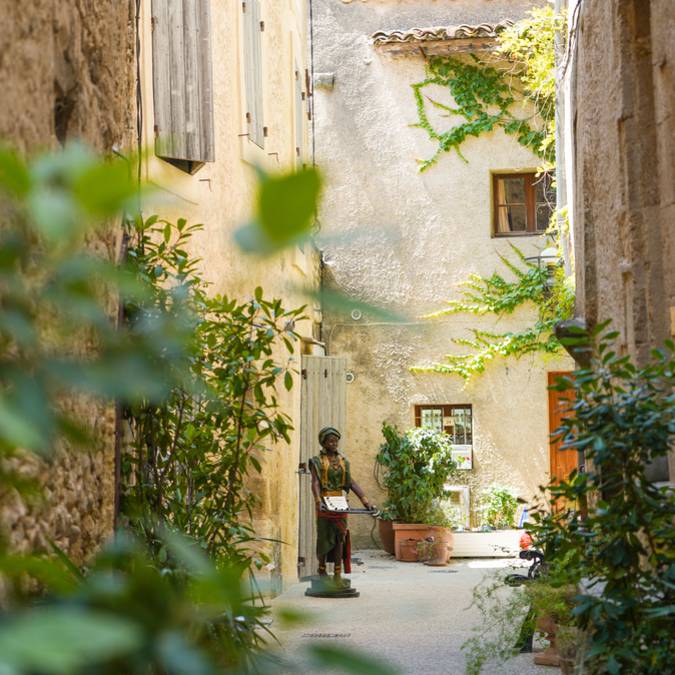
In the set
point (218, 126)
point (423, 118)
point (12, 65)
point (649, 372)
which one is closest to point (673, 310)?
point (649, 372)

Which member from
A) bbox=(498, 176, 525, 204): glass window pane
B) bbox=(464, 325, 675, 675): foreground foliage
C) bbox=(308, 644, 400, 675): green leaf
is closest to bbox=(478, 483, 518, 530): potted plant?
bbox=(498, 176, 525, 204): glass window pane

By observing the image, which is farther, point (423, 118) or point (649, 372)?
point (423, 118)

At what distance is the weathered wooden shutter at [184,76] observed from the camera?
8.17 metres

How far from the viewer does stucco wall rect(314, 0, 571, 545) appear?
55.3ft

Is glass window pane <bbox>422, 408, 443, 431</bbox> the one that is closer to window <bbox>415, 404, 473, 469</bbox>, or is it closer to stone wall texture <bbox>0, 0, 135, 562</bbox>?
window <bbox>415, 404, 473, 469</bbox>

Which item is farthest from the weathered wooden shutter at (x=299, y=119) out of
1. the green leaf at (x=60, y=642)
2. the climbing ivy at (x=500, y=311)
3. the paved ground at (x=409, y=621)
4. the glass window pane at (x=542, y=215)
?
the green leaf at (x=60, y=642)

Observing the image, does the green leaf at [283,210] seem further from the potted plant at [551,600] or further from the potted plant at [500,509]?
the potted plant at [500,509]

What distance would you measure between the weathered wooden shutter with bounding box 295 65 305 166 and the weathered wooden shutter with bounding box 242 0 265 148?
207 cm

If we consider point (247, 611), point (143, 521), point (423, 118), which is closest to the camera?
point (247, 611)

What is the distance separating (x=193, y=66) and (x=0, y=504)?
5.73 m

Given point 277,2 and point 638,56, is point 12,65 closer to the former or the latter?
point 638,56

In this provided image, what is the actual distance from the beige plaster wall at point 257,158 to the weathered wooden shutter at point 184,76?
0.09 m

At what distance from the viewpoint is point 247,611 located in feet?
4.43

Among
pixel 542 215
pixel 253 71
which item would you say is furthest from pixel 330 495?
pixel 542 215
